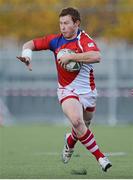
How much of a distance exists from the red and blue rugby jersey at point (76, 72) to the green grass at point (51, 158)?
1089mm

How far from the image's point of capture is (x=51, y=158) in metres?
12.9

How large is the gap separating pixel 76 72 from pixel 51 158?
2.80 m

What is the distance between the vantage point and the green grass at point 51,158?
32.8 ft

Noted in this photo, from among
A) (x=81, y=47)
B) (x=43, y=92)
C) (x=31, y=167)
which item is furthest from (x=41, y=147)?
(x=43, y=92)

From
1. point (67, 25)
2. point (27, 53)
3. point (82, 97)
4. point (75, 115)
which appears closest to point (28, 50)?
point (27, 53)

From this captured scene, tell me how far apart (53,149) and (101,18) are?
782 inches

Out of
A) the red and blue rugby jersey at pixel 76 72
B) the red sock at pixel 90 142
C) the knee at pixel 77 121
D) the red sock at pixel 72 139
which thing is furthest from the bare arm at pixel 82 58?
the red sock at pixel 72 139

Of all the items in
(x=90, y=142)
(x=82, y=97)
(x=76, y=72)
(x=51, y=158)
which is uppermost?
(x=76, y=72)

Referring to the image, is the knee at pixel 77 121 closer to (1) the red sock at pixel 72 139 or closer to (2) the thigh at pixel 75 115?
(2) the thigh at pixel 75 115

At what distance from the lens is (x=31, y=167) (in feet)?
36.4

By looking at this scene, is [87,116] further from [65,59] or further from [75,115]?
[65,59]

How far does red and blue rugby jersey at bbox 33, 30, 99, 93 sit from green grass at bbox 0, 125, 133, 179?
3.57 feet

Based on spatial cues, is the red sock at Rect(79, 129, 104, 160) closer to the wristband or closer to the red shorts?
the red shorts

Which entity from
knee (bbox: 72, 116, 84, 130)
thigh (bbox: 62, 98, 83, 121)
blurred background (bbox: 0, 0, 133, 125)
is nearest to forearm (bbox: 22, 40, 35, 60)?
thigh (bbox: 62, 98, 83, 121)
